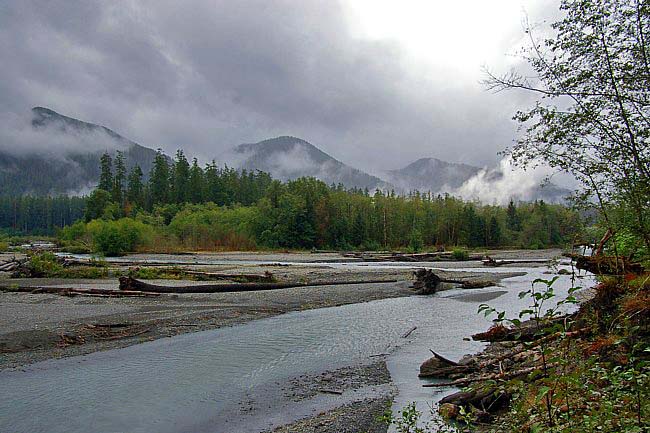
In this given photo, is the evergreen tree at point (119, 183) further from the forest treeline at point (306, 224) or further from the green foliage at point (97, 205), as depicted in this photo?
the green foliage at point (97, 205)

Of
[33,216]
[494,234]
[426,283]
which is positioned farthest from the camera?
[33,216]

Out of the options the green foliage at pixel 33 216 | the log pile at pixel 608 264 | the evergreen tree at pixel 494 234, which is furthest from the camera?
the green foliage at pixel 33 216

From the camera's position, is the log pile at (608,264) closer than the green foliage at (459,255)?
Yes

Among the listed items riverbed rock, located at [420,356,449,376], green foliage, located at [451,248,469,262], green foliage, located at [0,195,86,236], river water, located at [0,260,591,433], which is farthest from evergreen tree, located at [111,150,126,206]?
riverbed rock, located at [420,356,449,376]

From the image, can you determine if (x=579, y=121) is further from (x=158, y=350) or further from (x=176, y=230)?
(x=176, y=230)

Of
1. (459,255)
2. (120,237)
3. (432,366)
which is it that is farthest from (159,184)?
(432,366)

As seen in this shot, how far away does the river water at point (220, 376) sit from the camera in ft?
32.0

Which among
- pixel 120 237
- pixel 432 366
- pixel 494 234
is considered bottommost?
pixel 432 366

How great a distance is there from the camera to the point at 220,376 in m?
12.7

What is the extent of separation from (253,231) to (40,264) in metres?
65.6

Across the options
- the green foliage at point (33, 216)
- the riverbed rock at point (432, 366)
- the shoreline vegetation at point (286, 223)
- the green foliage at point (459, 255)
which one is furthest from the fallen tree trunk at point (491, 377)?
the green foliage at point (33, 216)

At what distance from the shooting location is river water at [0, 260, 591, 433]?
32.0ft

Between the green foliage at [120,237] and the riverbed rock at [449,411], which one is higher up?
the green foliage at [120,237]

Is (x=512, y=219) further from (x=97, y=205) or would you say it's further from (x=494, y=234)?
(x=97, y=205)
